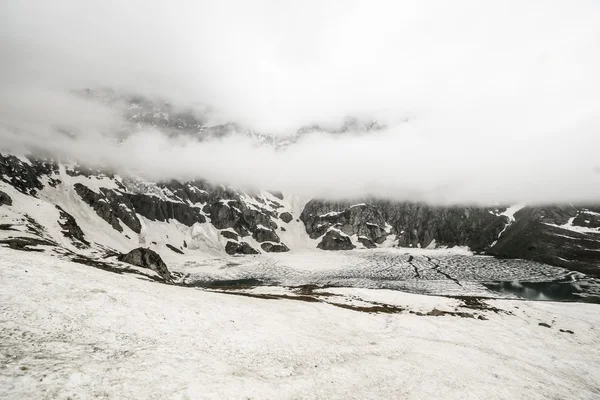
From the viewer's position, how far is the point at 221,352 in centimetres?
2053

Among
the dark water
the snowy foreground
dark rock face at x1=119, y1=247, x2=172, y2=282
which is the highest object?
the snowy foreground

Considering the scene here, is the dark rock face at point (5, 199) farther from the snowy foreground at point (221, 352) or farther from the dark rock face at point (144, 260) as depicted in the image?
the snowy foreground at point (221, 352)

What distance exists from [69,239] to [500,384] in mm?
160854

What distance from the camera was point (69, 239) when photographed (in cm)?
13288

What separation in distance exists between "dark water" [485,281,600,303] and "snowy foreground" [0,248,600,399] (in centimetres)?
8472

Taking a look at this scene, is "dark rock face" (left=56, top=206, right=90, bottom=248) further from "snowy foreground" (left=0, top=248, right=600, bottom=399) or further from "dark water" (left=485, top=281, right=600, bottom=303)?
"dark water" (left=485, top=281, right=600, bottom=303)

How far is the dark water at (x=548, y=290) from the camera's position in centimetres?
10768

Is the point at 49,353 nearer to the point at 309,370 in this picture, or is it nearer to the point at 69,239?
the point at 309,370

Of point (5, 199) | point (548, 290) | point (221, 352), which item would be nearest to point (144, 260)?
point (5, 199)

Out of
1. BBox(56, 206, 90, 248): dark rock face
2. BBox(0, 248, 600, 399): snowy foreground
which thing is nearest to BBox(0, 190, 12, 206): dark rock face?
BBox(56, 206, 90, 248): dark rock face

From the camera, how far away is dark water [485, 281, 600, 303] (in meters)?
108

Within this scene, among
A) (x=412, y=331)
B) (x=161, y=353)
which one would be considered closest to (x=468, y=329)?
(x=412, y=331)

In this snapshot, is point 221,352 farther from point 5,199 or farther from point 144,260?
point 5,199

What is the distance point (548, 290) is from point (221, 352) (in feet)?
493
